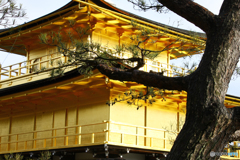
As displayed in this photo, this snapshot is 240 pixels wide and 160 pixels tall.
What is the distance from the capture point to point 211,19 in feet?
15.4

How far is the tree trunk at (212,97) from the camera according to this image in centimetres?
416

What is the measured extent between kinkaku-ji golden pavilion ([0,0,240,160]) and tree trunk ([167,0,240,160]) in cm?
698

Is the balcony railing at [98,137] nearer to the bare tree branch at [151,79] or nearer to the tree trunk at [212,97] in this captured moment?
the bare tree branch at [151,79]

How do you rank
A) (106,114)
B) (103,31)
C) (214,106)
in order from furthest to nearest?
(103,31) < (106,114) < (214,106)

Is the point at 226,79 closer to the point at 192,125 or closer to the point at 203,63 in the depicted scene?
the point at 203,63

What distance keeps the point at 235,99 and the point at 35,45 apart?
1060 cm

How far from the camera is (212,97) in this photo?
14.1 feet

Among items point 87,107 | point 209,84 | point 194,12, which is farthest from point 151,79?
point 87,107

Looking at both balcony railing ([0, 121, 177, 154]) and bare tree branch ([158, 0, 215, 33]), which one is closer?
bare tree branch ([158, 0, 215, 33])

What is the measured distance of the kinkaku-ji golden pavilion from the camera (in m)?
12.5

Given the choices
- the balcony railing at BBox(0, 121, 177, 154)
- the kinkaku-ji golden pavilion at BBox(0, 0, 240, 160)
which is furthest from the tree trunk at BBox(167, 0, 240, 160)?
the balcony railing at BBox(0, 121, 177, 154)

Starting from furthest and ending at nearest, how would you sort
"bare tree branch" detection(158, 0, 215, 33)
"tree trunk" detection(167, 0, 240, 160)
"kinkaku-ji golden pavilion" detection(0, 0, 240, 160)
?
1. "kinkaku-ji golden pavilion" detection(0, 0, 240, 160)
2. "bare tree branch" detection(158, 0, 215, 33)
3. "tree trunk" detection(167, 0, 240, 160)

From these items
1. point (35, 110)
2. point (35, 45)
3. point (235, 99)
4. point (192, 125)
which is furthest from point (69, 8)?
point (192, 125)

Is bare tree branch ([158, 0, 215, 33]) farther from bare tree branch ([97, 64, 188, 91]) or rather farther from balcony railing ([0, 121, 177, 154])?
balcony railing ([0, 121, 177, 154])
